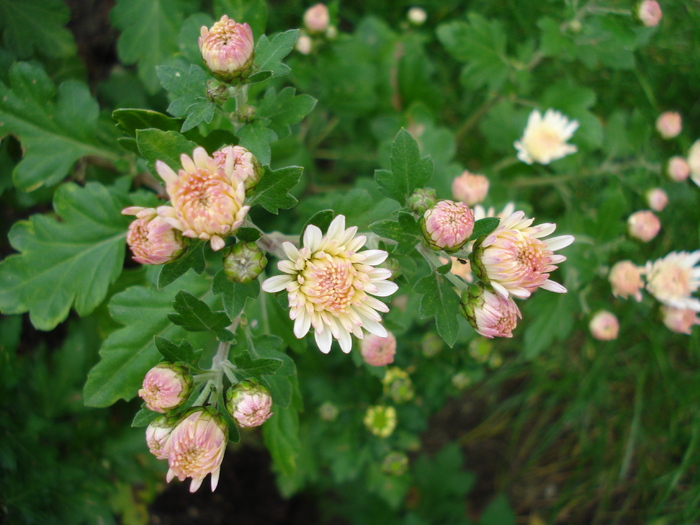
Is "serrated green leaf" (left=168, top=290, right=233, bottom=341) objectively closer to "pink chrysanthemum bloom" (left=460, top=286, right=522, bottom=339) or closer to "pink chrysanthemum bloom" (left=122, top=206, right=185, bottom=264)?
"pink chrysanthemum bloom" (left=122, top=206, right=185, bottom=264)

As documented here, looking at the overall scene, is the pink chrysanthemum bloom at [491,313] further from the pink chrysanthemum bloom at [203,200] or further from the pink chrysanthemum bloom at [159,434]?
the pink chrysanthemum bloom at [159,434]

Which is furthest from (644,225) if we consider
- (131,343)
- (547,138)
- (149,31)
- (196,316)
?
(149,31)

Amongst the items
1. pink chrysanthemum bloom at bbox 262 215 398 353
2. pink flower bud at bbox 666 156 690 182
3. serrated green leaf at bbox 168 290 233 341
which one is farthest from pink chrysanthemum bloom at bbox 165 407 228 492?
pink flower bud at bbox 666 156 690 182

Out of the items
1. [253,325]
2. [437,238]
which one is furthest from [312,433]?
[437,238]

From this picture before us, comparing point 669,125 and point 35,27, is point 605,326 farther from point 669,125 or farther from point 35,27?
point 35,27

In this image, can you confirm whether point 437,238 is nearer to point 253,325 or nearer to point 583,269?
point 253,325
